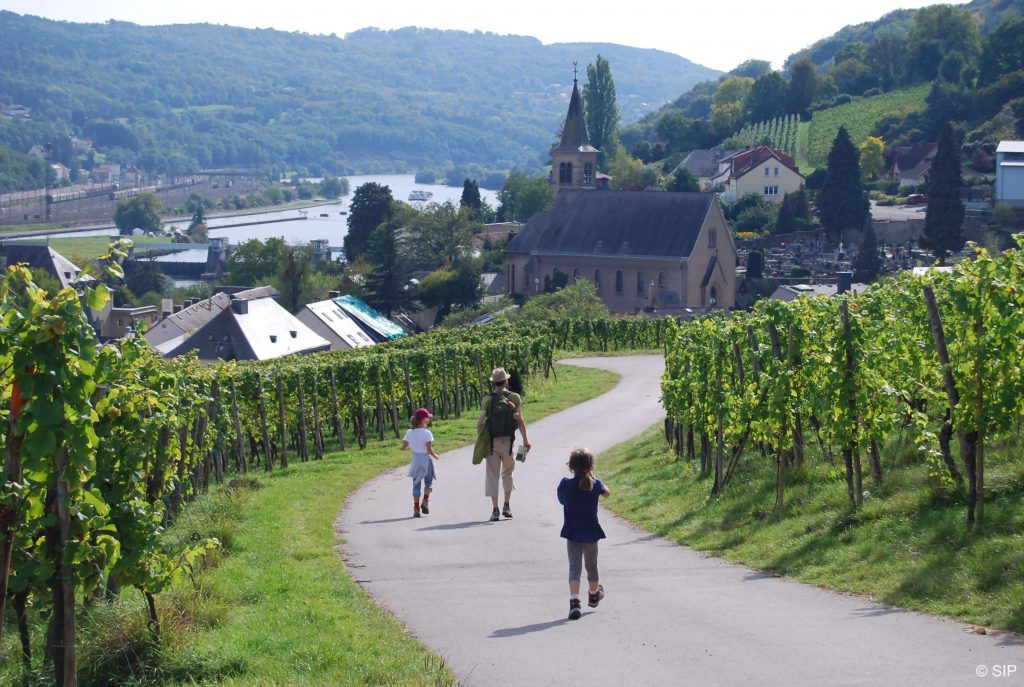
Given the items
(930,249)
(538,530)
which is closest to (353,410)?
(538,530)

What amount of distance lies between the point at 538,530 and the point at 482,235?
388 ft

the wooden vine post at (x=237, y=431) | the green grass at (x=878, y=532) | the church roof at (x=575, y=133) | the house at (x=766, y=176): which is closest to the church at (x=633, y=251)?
the church roof at (x=575, y=133)

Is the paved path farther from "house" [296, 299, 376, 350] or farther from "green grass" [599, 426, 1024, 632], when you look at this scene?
"house" [296, 299, 376, 350]

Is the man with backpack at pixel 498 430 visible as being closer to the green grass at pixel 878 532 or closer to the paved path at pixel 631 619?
the paved path at pixel 631 619

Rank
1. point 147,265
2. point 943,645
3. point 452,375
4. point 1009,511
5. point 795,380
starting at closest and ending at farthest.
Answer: point 943,645, point 1009,511, point 795,380, point 452,375, point 147,265

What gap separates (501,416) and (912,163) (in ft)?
398

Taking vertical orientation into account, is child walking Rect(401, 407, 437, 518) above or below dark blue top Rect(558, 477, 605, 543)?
below

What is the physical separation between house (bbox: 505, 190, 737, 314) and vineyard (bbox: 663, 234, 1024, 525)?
70.7 metres

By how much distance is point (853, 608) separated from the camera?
35.8 ft

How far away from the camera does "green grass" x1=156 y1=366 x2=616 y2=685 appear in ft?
30.9

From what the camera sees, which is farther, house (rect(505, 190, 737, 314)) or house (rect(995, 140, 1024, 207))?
house (rect(995, 140, 1024, 207))

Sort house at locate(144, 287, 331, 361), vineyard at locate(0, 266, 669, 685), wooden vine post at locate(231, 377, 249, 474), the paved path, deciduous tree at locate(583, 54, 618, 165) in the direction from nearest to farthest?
1. vineyard at locate(0, 266, 669, 685)
2. the paved path
3. wooden vine post at locate(231, 377, 249, 474)
4. house at locate(144, 287, 331, 361)
5. deciduous tree at locate(583, 54, 618, 165)

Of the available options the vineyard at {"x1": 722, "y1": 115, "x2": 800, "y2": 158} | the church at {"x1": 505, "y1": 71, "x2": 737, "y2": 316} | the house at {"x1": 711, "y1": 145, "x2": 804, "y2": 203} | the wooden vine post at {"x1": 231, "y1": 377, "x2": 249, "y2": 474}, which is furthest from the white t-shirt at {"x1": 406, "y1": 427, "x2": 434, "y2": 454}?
the vineyard at {"x1": 722, "y1": 115, "x2": 800, "y2": 158}

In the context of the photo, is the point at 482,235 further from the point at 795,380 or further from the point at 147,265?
the point at 795,380
